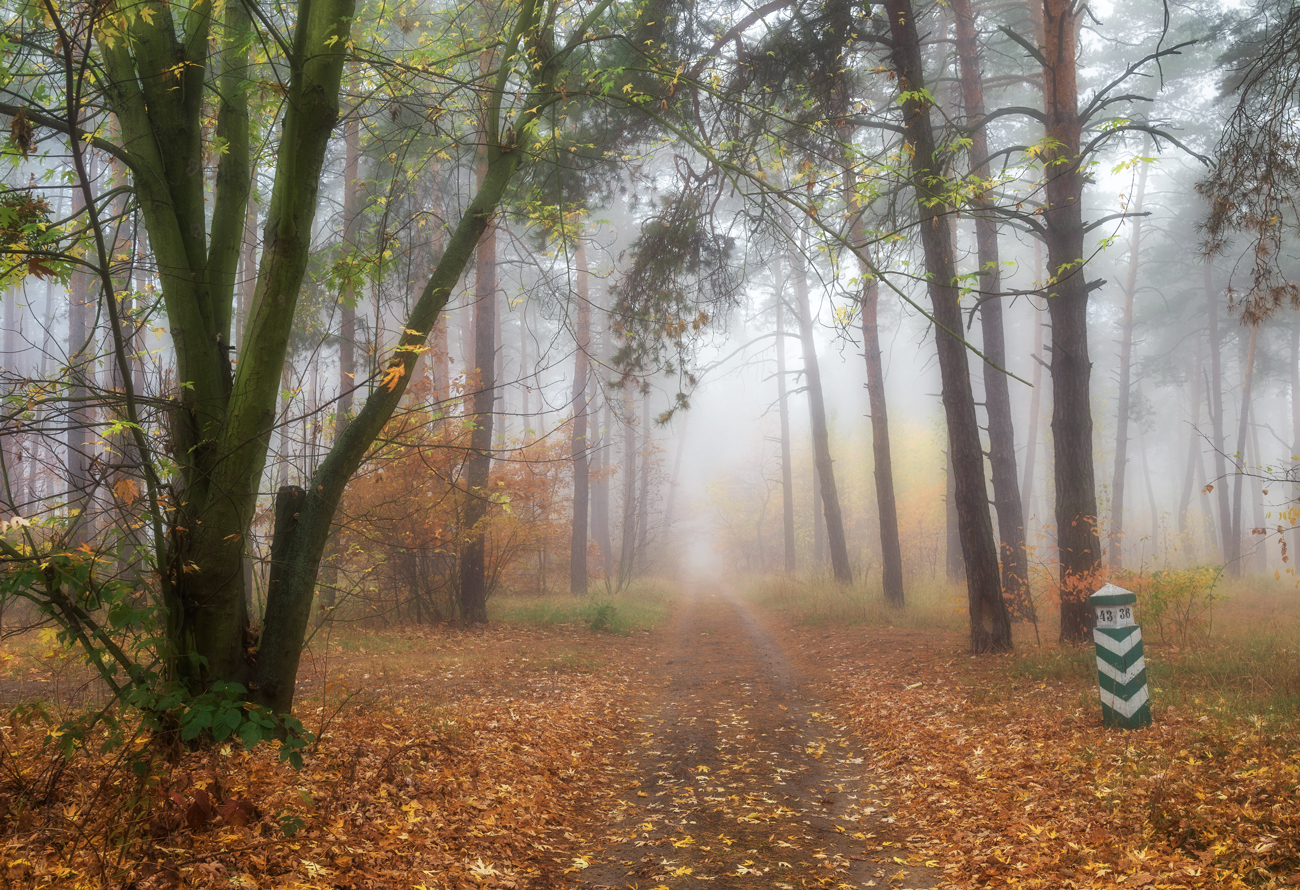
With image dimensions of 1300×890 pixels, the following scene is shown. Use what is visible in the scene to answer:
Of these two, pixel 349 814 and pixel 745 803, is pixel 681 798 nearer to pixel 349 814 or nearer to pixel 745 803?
pixel 745 803

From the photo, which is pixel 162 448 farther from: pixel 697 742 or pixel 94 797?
pixel 697 742

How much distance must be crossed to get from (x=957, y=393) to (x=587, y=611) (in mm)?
9442

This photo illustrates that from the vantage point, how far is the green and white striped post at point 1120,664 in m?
5.38

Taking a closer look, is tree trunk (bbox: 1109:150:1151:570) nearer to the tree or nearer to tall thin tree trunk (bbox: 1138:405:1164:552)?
tall thin tree trunk (bbox: 1138:405:1164:552)

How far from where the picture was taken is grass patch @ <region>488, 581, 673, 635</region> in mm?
14375

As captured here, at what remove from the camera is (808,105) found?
8.12 meters

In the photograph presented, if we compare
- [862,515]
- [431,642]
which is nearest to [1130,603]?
[431,642]

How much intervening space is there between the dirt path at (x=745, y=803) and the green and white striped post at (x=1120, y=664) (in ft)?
6.49

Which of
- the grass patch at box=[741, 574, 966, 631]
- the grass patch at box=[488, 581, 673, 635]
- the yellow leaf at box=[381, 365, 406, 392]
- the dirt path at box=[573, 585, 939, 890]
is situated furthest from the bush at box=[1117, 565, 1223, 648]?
the yellow leaf at box=[381, 365, 406, 392]

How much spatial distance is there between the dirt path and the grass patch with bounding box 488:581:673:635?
528cm

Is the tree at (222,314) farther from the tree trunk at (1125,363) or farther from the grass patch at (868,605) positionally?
the tree trunk at (1125,363)

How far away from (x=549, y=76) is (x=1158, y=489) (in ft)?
214

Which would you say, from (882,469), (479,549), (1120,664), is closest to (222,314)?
(1120,664)

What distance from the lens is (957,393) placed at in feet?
29.8
